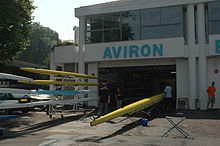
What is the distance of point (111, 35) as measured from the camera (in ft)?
57.9

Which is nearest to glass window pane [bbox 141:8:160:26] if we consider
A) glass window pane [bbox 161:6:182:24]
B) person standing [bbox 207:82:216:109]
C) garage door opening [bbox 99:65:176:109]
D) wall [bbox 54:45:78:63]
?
glass window pane [bbox 161:6:182:24]

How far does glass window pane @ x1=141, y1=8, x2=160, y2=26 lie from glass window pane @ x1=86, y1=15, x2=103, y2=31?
320cm

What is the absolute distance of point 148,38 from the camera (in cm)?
1659

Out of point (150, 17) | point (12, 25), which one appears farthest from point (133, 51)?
point (12, 25)

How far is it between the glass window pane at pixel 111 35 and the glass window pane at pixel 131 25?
46 cm

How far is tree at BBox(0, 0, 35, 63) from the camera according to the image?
12414 mm

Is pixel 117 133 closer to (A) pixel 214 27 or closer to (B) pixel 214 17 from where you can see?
(A) pixel 214 27

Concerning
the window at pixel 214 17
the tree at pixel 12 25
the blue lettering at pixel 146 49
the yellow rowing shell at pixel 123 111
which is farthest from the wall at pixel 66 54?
the window at pixel 214 17

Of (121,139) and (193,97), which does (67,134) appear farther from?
(193,97)

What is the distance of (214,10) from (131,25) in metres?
5.46

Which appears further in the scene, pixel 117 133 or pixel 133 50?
pixel 133 50

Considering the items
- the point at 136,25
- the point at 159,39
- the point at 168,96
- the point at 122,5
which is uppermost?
the point at 122,5

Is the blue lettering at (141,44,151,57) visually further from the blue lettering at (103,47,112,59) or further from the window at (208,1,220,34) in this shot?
the window at (208,1,220,34)

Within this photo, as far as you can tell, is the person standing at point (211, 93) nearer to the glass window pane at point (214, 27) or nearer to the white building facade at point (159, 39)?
the white building facade at point (159, 39)
